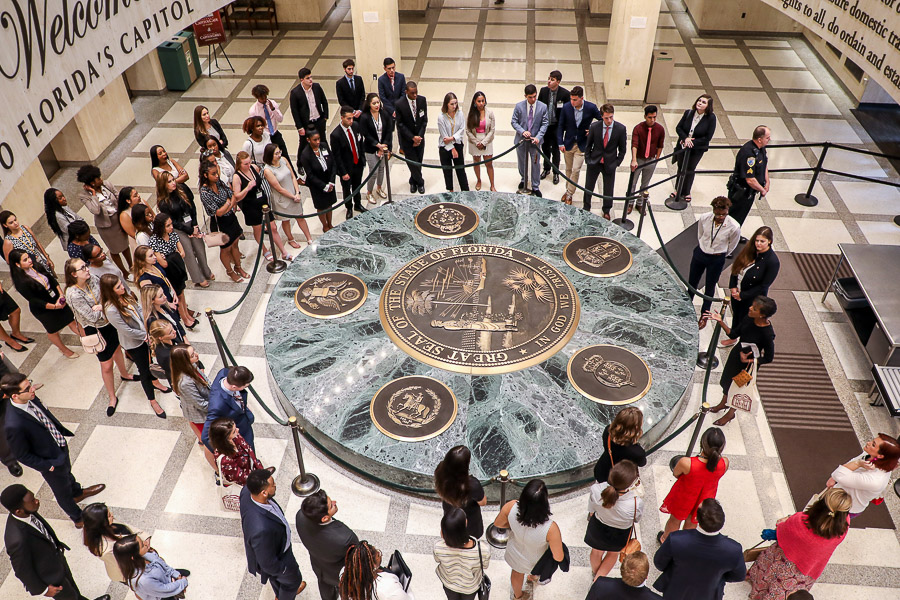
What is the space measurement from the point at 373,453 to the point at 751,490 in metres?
3.29

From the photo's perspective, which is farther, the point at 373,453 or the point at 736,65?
the point at 736,65

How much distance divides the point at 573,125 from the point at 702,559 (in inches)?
241

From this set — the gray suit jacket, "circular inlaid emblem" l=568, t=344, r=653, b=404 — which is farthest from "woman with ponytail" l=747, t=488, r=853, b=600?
the gray suit jacket

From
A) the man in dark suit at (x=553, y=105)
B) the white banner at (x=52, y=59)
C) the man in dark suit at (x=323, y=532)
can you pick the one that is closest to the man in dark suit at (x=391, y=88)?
the man in dark suit at (x=553, y=105)

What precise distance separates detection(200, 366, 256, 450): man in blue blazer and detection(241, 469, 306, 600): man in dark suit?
3.12 feet

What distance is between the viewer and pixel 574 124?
888 cm

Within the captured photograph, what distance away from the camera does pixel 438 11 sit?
1675 cm

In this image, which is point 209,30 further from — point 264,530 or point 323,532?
point 323,532

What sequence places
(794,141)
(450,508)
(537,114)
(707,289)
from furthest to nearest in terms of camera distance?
(794,141) → (537,114) → (707,289) → (450,508)

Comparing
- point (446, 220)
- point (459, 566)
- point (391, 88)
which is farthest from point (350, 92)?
point (459, 566)

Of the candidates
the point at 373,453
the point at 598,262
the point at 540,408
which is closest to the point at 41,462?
the point at 373,453

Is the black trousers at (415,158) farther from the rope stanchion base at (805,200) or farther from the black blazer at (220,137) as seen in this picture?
the rope stanchion base at (805,200)

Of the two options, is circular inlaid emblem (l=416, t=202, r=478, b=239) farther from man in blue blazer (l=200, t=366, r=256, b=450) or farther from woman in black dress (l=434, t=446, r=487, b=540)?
woman in black dress (l=434, t=446, r=487, b=540)

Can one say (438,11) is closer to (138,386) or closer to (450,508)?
(138,386)
